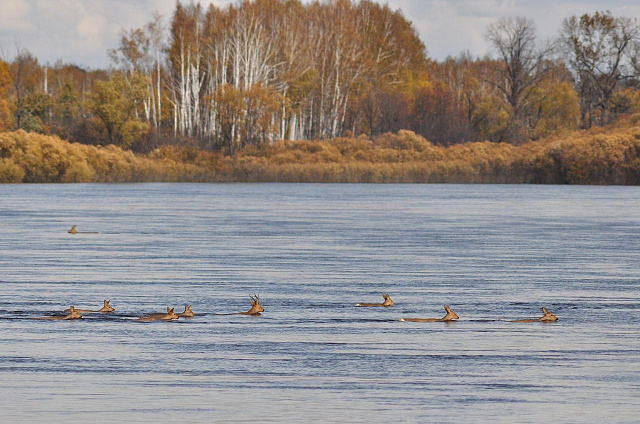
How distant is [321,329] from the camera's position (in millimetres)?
14750

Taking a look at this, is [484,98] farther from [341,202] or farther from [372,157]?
[341,202]

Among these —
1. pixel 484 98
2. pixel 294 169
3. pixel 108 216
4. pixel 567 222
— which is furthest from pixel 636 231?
pixel 484 98

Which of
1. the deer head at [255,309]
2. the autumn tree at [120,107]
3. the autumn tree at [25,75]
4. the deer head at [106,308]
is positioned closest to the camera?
the deer head at [255,309]

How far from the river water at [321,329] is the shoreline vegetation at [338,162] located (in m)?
47.2

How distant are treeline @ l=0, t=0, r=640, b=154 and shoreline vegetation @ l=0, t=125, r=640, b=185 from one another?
9.39 ft

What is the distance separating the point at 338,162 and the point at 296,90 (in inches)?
448

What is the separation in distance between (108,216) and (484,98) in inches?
2595

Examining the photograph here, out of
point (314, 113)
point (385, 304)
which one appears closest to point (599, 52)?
point (314, 113)

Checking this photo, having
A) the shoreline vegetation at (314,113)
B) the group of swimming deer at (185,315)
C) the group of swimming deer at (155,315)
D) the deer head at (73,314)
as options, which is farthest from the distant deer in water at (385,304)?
the shoreline vegetation at (314,113)

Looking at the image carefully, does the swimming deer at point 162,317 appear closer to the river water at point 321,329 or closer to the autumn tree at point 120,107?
the river water at point 321,329

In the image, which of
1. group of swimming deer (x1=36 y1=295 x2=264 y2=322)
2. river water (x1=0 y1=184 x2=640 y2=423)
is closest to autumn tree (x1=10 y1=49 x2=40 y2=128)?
river water (x1=0 y1=184 x2=640 y2=423)

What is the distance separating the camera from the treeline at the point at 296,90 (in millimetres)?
88438

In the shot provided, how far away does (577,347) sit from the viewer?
13516 millimetres

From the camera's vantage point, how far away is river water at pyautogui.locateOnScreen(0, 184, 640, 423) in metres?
10.5
